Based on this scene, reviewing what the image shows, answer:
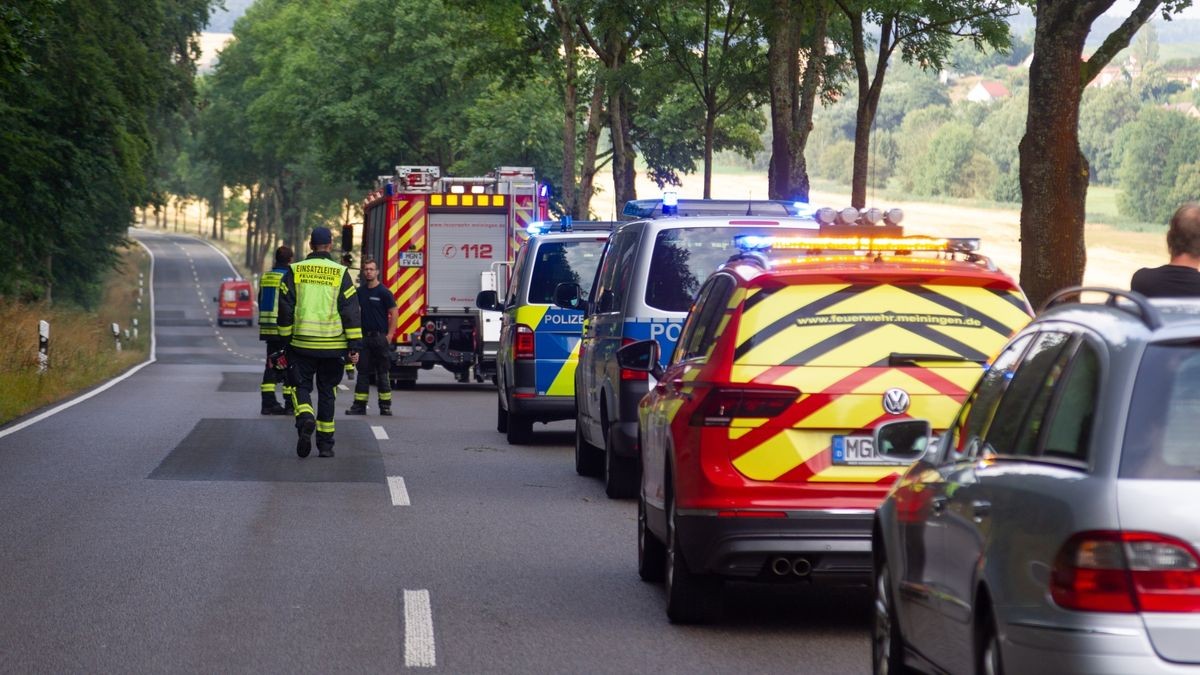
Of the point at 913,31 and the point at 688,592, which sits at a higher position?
the point at 913,31

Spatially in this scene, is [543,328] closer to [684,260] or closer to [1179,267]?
[684,260]

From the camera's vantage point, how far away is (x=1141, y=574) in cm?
442

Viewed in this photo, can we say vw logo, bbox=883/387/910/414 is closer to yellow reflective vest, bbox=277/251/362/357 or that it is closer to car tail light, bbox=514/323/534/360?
yellow reflective vest, bbox=277/251/362/357

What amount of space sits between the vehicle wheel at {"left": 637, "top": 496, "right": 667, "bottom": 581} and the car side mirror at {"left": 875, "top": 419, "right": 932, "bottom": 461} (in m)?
3.58

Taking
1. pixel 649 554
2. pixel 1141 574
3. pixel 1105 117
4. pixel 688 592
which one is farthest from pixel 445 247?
pixel 1105 117

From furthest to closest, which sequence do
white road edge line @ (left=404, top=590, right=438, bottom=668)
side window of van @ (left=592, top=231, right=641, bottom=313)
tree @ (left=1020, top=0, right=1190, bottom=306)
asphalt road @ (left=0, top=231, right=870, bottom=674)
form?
tree @ (left=1020, top=0, right=1190, bottom=306), side window of van @ (left=592, top=231, right=641, bottom=313), asphalt road @ (left=0, top=231, right=870, bottom=674), white road edge line @ (left=404, top=590, right=438, bottom=668)

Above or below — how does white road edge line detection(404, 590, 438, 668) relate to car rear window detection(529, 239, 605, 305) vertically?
below

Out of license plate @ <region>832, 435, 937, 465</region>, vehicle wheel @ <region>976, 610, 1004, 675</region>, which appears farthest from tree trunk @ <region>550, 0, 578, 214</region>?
vehicle wheel @ <region>976, 610, 1004, 675</region>

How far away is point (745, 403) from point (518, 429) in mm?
10374

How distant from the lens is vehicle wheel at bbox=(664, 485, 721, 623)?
860cm

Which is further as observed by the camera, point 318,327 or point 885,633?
point 318,327

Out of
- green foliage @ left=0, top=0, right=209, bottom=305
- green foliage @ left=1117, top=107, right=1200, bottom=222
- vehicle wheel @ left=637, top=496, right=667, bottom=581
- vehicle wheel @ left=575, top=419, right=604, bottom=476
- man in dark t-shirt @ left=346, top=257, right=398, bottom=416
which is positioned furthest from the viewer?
green foliage @ left=1117, top=107, right=1200, bottom=222

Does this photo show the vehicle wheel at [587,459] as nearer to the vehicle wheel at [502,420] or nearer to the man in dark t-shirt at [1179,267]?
the vehicle wheel at [502,420]

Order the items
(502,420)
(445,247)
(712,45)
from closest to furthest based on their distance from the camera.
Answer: (502,420)
(445,247)
(712,45)
